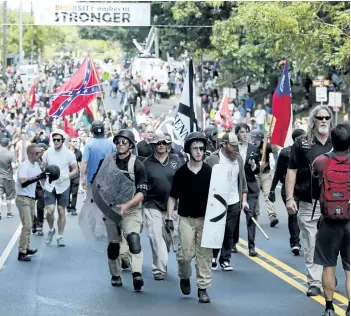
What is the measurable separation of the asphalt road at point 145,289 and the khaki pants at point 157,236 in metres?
0.22

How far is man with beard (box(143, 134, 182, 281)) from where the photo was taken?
518 inches

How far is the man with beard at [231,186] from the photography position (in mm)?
13352

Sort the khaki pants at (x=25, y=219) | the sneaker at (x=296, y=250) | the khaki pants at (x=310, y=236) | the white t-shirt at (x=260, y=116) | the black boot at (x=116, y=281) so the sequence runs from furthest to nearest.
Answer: the white t-shirt at (x=260, y=116) < the sneaker at (x=296, y=250) < the khaki pants at (x=25, y=219) < the black boot at (x=116, y=281) < the khaki pants at (x=310, y=236)

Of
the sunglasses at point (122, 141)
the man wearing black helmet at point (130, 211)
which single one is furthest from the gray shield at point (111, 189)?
the sunglasses at point (122, 141)

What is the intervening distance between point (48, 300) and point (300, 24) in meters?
20.1

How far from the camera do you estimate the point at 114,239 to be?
12.5 m

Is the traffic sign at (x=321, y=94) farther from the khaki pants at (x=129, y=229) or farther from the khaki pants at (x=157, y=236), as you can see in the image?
the khaki pants at (x=129, y=229)

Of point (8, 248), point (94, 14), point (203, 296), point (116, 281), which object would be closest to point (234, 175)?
point (116, 281)

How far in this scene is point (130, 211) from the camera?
12.4m

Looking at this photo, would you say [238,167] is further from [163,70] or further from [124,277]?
[163,70]

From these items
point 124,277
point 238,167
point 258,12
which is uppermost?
point 258,12

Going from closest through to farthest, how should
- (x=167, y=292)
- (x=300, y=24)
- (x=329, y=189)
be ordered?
(x=329, y=189) < (x=167, y=292) < (x=300, y=24)

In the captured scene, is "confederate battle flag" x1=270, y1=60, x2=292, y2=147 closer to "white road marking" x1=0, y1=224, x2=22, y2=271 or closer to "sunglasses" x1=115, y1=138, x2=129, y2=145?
"sunglasses" x1=115, y1=138, x2=129, y2=145

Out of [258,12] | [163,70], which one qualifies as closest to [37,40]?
[163,70]
